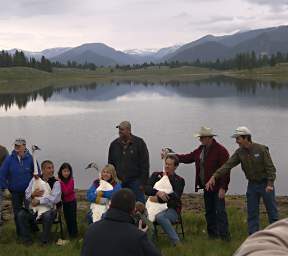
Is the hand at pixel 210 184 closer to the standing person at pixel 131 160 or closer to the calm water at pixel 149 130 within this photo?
the standing person at pixel 131 160

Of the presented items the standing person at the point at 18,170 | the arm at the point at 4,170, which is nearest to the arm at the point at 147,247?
the standing person at the point at 18,170

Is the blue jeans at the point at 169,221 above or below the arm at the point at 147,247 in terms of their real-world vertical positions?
below

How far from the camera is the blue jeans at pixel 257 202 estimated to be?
24.0 feet

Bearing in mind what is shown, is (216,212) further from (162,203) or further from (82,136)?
(82,136)

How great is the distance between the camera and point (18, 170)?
7.93 m

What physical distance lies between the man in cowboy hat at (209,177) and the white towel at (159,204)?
658mm

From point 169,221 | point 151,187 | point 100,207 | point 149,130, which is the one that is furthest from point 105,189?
point 149,130

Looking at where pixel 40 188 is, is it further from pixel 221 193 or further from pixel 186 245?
pixel 221 193

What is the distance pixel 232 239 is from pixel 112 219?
4512 millimetres

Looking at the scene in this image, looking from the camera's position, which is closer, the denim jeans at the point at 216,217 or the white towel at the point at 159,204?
the white towel at the point at 159,204

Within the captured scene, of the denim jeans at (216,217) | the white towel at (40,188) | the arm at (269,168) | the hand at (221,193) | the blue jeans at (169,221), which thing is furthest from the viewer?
the white towel at (40,188)

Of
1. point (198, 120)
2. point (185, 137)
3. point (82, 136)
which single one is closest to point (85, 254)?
point (185, 137)

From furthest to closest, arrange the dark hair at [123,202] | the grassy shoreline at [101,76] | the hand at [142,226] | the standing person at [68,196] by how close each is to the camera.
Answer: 1. the grassy shoreline at [101,76]
2. the standing person at [68,196]
3. the hand at [142,226]
4. the dark hair at [123,202]

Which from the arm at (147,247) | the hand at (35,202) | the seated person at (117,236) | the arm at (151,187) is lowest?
the hand at (35,202)
